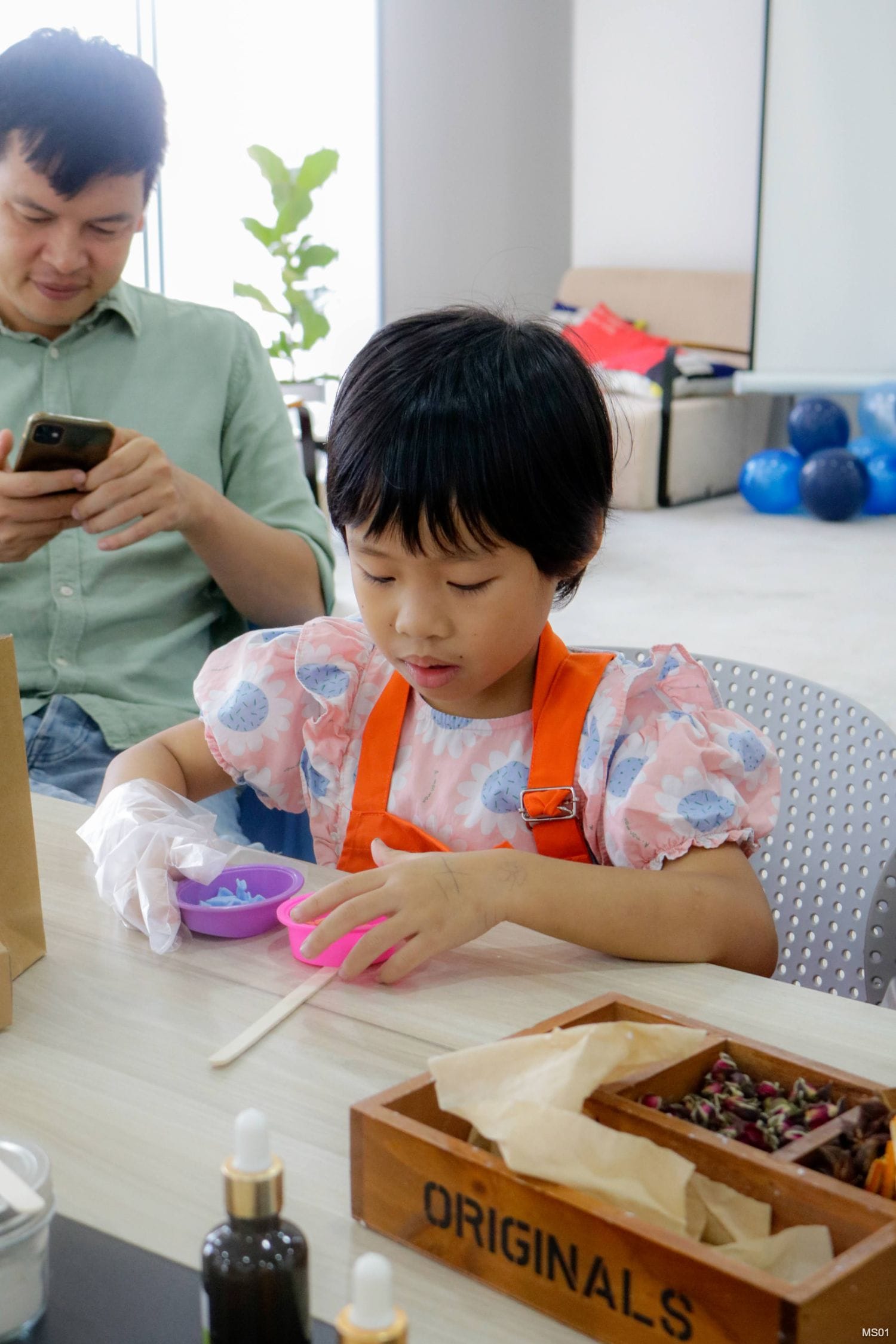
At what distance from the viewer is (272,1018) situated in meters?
0.80

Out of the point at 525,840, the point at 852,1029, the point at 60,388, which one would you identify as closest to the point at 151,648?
the point at 60,388

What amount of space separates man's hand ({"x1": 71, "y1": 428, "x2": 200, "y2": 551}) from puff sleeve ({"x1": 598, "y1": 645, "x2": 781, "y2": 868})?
1.93 feet

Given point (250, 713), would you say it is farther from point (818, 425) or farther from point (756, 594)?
point (818, 425)

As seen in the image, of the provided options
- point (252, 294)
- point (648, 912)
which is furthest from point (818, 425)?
point (648, 912)

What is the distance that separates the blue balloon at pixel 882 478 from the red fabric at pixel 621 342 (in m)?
1.03

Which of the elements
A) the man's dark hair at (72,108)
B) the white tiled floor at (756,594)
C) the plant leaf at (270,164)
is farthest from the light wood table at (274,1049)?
the plant leaf at (270,164)

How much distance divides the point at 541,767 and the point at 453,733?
102mm

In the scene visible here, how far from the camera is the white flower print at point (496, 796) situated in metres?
1.15

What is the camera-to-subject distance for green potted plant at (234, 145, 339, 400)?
5641mm

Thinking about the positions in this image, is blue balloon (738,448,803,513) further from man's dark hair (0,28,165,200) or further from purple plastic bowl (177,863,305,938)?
purple plastic bowl (177,863,305,938)

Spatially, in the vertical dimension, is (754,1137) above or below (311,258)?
below

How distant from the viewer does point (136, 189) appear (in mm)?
1582

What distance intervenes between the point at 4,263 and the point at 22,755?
36.1 inches

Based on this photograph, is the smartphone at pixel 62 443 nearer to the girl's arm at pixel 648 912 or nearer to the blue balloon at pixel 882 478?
the girl's arm at pixel 648 912
